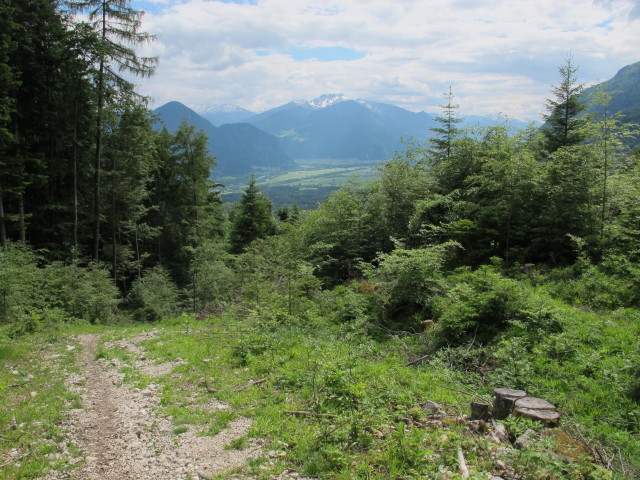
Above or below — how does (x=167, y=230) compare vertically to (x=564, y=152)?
below

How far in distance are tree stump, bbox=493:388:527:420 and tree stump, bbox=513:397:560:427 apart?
0.07 metres

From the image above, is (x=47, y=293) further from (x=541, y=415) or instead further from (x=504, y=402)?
(x=541, y=415)

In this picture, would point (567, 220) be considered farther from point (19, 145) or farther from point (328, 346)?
point (19, 145)

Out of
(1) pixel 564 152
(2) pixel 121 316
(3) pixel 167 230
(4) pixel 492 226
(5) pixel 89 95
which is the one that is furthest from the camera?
(3) pixel 167 230

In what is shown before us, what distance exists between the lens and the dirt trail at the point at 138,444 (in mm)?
→ 4824

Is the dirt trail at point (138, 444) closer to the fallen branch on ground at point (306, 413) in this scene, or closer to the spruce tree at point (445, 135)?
the fallen branch on ground at point (306, 413)

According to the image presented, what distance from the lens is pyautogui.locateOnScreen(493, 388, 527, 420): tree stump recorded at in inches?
214

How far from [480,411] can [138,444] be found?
17.4ft

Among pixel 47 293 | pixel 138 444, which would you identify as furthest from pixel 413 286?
pixel 47 293

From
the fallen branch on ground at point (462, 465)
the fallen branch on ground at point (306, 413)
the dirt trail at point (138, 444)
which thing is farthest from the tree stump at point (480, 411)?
the dirt trail at point (138, 444)

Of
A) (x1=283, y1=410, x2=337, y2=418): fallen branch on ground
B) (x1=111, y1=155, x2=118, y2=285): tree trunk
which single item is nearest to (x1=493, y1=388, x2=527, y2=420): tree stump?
(x1=283, y1=410, x2=337, y2=418): fallen branch on ground

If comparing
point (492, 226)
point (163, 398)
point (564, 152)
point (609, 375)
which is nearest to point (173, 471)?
point (163, 398)

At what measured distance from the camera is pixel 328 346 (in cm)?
902

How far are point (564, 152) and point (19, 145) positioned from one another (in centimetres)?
2631
